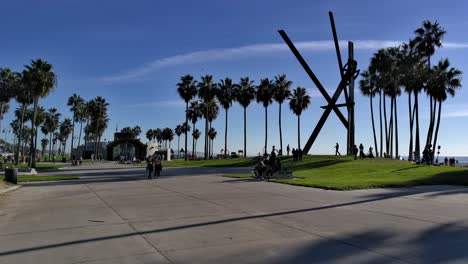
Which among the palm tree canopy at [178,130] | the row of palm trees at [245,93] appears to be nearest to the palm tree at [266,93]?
the row of palm trees at [245,93]

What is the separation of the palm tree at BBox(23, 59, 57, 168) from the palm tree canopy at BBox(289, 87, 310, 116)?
39.3 meters

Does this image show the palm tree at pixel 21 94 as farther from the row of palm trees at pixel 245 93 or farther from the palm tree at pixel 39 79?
the row of palm trees at pixel 245 93

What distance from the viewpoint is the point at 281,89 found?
233 feet

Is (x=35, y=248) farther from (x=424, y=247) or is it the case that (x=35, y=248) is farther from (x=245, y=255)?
(x=424, y=247)

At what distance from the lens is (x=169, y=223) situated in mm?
8648

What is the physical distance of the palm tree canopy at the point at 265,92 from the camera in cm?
7188

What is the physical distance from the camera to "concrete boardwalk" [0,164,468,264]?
5.95 meters

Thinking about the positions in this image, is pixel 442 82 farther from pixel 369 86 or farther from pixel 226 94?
pixel 226 94

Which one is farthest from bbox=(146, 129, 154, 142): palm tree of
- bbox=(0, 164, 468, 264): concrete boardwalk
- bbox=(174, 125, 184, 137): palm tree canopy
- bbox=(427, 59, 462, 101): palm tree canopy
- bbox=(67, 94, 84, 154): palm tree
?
bbox=(0, 164, 468, 264): concrete boardwalk

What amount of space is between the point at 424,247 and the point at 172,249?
3.80 m

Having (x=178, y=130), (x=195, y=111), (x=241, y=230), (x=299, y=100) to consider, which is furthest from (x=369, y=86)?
(x=178, y=130)

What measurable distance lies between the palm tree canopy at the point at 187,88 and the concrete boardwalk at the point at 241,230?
2389 inches

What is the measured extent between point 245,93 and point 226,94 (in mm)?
3429

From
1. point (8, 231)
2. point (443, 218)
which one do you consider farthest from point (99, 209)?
point (443, 218)
